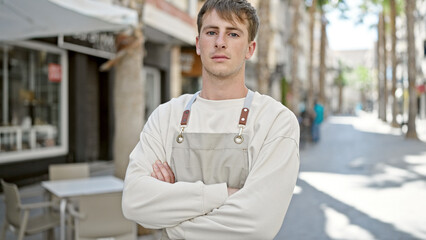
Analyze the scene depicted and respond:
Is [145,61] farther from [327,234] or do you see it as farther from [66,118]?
[327,234]

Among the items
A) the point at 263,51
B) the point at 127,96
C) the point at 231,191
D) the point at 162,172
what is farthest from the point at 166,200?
the point at 263,51

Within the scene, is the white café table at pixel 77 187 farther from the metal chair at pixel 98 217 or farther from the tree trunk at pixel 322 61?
the tree trunk at pixel 322 61

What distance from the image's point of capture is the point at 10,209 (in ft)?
16.1

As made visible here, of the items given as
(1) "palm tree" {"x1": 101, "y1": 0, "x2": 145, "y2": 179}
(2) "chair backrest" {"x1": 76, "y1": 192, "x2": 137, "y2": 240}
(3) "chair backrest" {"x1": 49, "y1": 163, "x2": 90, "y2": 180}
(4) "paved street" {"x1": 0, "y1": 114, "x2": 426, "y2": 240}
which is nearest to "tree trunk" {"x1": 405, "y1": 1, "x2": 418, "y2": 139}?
(4) "paved street" {"x1": 0, "y1": 114, "x2": 426, "y2": 240}

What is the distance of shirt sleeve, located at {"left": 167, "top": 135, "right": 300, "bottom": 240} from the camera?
1.89 meters

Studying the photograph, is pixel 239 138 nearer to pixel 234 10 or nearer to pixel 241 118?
pixel 241 118

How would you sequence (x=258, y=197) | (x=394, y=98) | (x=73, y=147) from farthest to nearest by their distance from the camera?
(x=394, y=98)
(x=73, y=147)
(x=258, y=197)

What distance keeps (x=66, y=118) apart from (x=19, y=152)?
2.09 metres

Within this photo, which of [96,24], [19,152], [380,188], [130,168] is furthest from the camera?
[19,152]

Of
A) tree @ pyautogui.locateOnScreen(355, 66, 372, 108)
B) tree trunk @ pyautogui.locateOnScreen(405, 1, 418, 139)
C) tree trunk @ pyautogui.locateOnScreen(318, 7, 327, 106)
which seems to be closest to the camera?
tree trunk @ pyautogui.locateOnScreen(405, 1, 418, 139)

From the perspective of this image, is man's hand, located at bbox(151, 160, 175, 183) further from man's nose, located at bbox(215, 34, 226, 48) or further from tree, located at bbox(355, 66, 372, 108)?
tree, located at bbox(355, 66, 372, 108)

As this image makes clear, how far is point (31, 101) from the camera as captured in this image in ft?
36.9

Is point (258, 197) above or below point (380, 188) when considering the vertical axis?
above

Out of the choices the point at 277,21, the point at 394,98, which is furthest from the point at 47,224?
the point at 277,21
